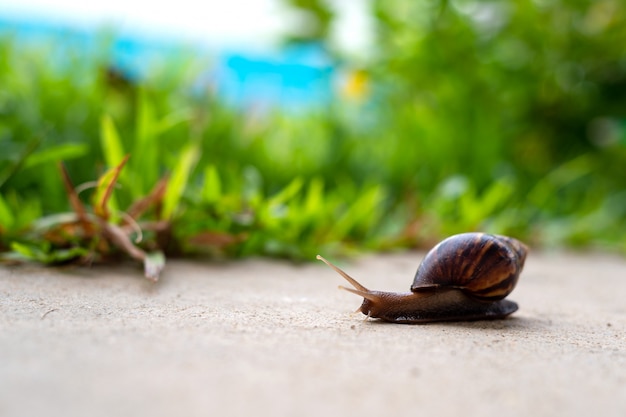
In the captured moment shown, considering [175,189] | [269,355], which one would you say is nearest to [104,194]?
[175,189]

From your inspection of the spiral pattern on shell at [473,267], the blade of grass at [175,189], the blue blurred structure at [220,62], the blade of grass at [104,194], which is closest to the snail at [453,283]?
the spiral pattern on shell at [473,267]

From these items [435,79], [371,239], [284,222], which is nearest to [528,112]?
[435,79]

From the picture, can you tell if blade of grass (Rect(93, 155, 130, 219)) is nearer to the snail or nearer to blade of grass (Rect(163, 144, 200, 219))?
blade of grass (Rect(163, 144, 200, 219))

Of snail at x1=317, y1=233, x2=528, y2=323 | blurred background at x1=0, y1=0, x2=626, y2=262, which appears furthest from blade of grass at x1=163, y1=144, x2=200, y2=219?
snail at x1=317, y1=233, x2=528, y2=323

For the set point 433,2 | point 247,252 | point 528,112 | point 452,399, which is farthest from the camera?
point 528,112

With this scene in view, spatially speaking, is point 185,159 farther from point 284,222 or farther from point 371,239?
point 371,239
